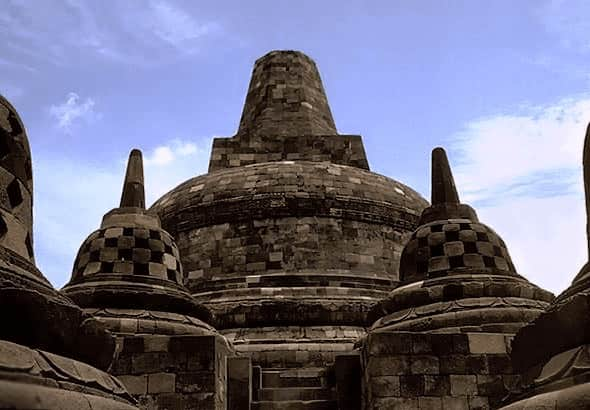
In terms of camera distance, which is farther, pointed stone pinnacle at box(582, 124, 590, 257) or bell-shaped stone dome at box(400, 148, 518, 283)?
bell-shaped stone dome at box(400, 148, 518, 283)

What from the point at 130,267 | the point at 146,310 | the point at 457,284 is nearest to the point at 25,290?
the point at 146,310

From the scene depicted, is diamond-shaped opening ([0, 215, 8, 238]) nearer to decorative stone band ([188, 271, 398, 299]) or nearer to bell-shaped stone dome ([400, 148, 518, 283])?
bell-shaped stone dome ([400, 148, 518, 283])

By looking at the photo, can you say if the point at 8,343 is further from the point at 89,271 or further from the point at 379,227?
the point at 379,227

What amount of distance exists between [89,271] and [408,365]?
5726mm

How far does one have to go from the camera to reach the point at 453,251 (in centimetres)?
1234

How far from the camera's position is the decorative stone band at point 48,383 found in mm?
3451

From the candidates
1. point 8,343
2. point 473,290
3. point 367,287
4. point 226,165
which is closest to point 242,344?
point 367,287

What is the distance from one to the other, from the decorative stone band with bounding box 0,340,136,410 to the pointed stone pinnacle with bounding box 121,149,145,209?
942cm

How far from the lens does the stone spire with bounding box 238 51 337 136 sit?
22031mm

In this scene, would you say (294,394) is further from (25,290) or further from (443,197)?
(25,290)

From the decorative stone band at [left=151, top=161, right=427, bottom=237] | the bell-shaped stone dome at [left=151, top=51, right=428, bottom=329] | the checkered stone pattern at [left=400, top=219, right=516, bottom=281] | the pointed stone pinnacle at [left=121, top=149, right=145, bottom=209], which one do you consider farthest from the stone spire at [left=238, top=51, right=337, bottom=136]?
the checkered stone pattern at [left=400, top=219, right=516, bottom=281]

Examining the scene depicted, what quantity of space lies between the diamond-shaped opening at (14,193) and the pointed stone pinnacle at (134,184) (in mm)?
8760

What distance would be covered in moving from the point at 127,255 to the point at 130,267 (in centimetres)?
27

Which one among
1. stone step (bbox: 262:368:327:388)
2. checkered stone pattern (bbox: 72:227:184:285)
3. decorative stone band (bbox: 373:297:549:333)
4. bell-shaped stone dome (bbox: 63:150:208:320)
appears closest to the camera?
decorative stone band (bbox: 373:297:549:333)
